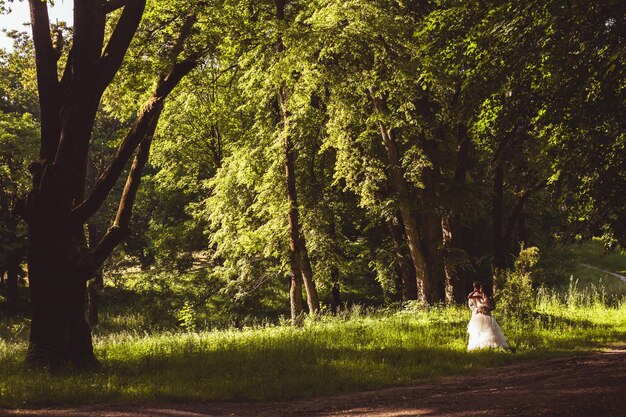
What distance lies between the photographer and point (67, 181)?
11.1m

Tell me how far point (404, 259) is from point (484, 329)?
29.9 feet

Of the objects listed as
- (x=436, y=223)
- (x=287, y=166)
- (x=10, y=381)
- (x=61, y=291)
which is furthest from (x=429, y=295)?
(x=10, y=381)

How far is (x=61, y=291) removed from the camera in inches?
431

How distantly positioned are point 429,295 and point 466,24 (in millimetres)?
A: 11136

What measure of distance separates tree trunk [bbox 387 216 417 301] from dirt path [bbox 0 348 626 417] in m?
11.0

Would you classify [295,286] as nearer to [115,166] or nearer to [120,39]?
[115,166]

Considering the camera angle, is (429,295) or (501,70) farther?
(429,295)

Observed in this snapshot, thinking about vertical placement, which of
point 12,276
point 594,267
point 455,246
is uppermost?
point 12,276

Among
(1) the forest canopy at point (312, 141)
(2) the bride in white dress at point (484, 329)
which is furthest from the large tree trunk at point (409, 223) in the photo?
(2) the bride in white dress at point (484, 329)

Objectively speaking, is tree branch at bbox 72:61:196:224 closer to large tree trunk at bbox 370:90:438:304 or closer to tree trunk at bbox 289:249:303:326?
tree trunk at bbox 289:249:303:326

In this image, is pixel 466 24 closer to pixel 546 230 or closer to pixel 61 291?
pixel 61 291

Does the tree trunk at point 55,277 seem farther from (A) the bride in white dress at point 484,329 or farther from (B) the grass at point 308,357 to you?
(A) the bride in white dress at point 484,329

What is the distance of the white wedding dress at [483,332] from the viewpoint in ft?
40.2

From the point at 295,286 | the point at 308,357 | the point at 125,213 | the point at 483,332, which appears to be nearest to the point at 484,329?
the point at 483,332
